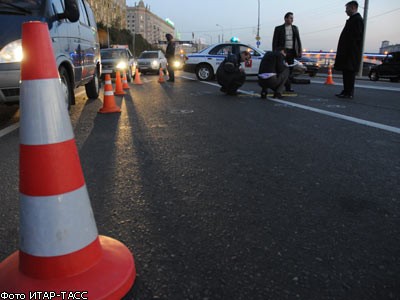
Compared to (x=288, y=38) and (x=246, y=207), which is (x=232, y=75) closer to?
(x=288, y=38)

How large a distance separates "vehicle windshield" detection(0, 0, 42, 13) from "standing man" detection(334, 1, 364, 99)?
6.09m

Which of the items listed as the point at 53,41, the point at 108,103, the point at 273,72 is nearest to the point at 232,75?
the point at 273,72

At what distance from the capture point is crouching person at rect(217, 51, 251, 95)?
8617mm

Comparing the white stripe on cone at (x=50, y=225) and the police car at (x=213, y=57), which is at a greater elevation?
the police car at (x=213, y=57)

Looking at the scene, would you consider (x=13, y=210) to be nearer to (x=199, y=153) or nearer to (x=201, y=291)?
(x=201, y=291)

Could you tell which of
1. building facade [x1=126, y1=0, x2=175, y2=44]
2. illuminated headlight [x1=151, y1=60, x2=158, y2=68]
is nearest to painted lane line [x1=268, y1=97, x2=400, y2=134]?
illuminated headlight [x1=151, y1=60, x2=158, y2=68]

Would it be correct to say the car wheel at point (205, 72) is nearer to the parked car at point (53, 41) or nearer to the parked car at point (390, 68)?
the parked car at point (53, 41)

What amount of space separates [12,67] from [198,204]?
3.26m

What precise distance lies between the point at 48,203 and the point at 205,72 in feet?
46.8

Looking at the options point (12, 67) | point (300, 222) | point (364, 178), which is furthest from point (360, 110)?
point (12, 67)

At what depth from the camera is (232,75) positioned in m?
8.63

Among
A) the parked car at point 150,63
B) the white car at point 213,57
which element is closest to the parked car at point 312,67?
the white car at point 213,57

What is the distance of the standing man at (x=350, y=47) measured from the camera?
761 cm

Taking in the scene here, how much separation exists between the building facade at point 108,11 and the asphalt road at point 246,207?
A: 105 m
